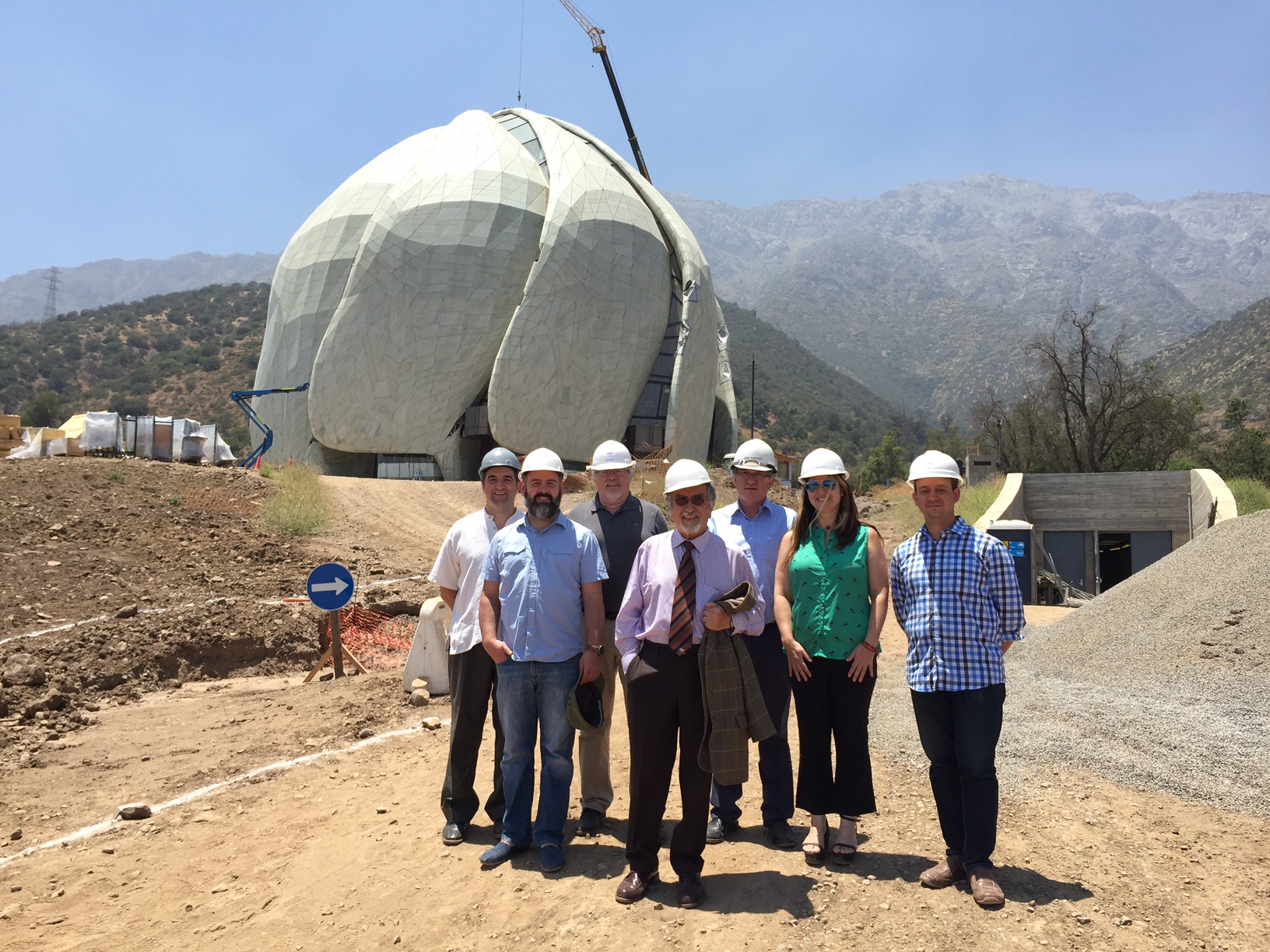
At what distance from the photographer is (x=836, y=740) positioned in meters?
3.61

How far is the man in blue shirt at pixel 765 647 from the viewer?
3855 millimetres

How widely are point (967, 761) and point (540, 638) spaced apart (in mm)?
1773

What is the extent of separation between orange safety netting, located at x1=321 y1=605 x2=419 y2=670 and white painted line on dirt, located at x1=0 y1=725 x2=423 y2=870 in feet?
9.08

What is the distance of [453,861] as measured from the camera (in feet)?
12.8

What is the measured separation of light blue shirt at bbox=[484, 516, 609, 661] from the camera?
3832 mm

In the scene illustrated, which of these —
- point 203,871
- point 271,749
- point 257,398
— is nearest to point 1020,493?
point 271,749

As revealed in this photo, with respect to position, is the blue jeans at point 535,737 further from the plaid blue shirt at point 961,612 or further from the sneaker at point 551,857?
the plaid blue shirt at point 961,612

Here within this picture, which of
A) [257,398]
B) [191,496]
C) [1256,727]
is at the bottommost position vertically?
[1256,727]

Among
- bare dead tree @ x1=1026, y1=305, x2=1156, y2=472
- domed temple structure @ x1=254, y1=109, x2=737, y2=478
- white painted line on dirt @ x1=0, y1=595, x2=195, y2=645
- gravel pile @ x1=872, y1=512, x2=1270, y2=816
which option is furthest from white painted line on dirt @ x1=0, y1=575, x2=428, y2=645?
bare dead tree @ x1=1026, y1=305, x2=1156, y2=472

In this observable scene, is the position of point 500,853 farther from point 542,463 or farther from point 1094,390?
point 1094,390

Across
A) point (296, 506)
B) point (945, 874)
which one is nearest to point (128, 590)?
point (296, 506)

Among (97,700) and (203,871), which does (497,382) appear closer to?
(97,700)

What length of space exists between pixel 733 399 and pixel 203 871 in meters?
25.6

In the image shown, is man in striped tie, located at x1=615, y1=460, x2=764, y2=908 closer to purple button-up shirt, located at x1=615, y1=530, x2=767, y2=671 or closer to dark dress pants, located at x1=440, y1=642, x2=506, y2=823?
purple button-up shirt, located at x1=615, y1=530, x2=767, y2=671
